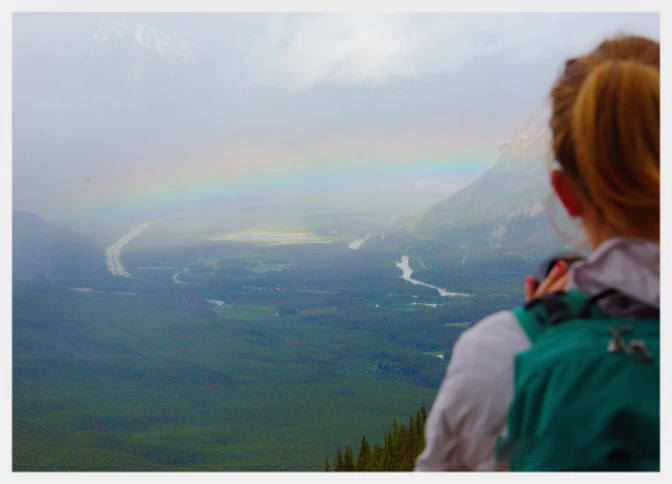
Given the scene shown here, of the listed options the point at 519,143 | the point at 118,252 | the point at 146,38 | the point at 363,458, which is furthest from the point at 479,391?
the point at 118,252

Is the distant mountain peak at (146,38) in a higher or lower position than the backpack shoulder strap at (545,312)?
higher

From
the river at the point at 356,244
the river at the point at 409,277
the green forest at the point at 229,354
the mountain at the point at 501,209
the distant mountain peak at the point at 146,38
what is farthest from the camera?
the distant mountain peak at the point at 146,38

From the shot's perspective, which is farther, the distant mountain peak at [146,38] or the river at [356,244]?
the distant mountain peak at [146,38]

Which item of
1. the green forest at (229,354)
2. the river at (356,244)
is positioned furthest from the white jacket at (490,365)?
the river at (356,244)

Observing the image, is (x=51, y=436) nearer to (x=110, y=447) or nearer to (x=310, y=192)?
(x=110, y=447)

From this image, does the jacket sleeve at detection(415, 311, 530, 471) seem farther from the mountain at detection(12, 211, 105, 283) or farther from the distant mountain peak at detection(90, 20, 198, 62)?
the mountain at detection(12, 211, 105, 283)

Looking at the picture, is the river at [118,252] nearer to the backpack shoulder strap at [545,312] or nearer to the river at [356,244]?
the river at [356,244]

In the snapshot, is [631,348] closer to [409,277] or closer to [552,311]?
[552,311]
